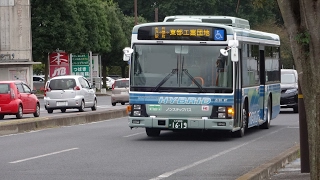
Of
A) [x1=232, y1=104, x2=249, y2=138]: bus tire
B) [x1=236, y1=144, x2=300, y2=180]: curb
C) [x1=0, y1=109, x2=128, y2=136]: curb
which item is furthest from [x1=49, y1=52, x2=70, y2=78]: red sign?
[x1=236, y1=144, x2=300, y2=180]: curb

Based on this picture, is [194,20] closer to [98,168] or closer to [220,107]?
[220,107]

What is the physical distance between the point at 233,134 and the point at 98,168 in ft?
29.3

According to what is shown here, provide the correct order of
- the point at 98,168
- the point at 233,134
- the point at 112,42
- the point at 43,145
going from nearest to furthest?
the point at 98,168 → the point at 43,145 → the point at 233,134 → the point at 112,42

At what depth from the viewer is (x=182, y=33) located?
69.2 ft

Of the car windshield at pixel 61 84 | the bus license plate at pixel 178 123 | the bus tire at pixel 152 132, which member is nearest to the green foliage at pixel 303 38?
the bus license plate at pixel 178 123

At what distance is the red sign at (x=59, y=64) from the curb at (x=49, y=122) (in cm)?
3820

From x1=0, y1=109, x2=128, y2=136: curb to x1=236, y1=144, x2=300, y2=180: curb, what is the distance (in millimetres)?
10985

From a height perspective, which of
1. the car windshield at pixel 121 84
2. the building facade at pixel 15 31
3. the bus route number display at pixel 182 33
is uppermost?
the building facade at pixel 15 31

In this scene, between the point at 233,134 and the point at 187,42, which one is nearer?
the point at 187,42

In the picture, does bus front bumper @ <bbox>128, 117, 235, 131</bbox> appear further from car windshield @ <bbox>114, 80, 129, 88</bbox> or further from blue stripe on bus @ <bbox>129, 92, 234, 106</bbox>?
car windshield @ <bbox>114, 80, 129, 88</bbox>

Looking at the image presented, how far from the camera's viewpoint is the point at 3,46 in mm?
72625

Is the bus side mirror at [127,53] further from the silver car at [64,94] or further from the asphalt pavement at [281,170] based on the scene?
the silver car at [64,94]

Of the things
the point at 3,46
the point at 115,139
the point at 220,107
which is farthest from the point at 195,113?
the point at 3,46

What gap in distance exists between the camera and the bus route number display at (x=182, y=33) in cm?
2097
